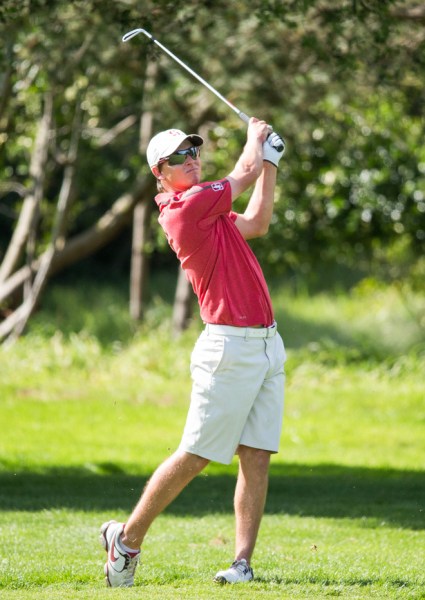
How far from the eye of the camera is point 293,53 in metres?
12.7

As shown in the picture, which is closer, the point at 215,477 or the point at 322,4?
the point at 215,477

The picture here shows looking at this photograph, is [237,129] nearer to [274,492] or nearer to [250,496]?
[274,492]

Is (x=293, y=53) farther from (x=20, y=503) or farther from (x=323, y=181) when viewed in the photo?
(x=20, y=503)

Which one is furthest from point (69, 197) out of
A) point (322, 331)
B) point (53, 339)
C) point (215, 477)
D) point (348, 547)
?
point (348, 547)

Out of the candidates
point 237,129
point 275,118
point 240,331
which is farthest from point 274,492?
point 237,129

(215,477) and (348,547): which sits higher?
(348,547)

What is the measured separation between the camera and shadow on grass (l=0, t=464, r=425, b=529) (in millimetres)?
6801

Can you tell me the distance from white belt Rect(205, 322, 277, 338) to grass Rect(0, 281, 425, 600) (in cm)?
99

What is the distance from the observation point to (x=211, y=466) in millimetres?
9203

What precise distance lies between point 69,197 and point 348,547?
31.4 feet

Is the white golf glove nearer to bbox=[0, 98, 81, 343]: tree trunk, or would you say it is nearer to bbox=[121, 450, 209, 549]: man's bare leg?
bbox=[121, 450, 209, 549]: man's bare leg

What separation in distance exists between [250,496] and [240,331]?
2.23 ft

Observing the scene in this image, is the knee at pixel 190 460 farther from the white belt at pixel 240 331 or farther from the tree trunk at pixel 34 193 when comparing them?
the tree trunk at pixel 34 193

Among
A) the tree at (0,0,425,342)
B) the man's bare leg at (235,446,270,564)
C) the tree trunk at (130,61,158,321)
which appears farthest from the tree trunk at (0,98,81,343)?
the man's bare leg at (235,446,270,564)
